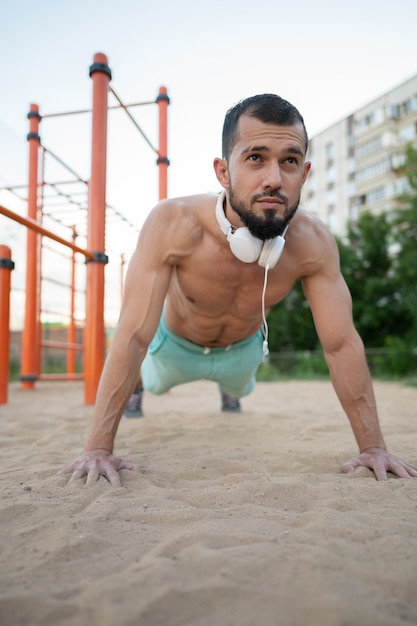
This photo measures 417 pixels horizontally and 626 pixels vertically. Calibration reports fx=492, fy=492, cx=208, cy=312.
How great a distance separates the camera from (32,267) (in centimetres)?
525

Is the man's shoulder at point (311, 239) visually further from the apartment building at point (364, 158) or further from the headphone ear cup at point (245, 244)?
the apartment building at point (364, 158)

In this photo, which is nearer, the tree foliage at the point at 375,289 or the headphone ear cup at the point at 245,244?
the headphone ear cup at the point at 245,244

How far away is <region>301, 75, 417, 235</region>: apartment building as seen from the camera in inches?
930

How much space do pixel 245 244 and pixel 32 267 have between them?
4.05m

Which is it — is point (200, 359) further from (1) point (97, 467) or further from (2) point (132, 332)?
(1) point (97, 467)

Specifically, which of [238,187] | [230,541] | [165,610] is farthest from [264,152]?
[165,610]

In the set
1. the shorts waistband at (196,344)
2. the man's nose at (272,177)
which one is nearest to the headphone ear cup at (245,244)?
the man's nose at (272,177)

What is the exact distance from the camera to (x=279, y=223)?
171 centimetres

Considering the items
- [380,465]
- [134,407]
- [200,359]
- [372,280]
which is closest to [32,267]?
[134,407]

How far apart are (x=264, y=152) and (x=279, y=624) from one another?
4.45 ft

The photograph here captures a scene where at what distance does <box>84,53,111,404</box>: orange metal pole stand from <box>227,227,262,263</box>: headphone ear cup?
2.19 m

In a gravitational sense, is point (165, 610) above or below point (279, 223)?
below

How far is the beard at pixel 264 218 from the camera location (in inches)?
66.0

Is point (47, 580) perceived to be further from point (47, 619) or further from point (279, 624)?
Answer: point (279, 624)
